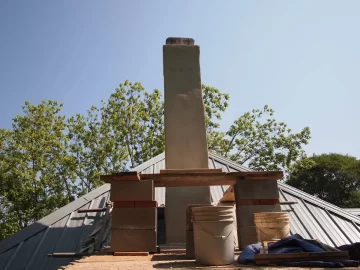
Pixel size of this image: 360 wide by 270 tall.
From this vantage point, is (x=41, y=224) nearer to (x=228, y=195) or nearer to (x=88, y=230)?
(x=88, y=230)

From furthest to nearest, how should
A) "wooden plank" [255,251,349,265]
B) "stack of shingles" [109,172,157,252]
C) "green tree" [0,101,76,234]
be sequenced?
"green tree" [0,101,76,234] → "stack of shingles" [109,172,157,252] → "wooden plank" [255,251,349,265]

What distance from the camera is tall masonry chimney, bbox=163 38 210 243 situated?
7.05m

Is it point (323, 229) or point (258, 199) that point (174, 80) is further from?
point (323, 229)

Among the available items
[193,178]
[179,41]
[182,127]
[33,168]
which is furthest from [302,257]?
[33,168]

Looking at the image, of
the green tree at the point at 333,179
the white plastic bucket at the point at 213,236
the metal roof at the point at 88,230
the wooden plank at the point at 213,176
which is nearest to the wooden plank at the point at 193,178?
the wooden plank at the point at 213,176

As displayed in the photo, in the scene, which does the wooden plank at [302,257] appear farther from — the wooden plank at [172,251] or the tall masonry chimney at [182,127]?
the tall masonry chimney at [182,127]

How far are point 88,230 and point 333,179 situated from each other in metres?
36.1

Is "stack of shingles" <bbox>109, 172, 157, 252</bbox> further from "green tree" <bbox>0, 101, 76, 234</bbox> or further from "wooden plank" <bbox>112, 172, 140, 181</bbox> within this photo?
"green tree" <bbox>0, 101, 76, 234</bbox>

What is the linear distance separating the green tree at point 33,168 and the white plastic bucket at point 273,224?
24.2 meters

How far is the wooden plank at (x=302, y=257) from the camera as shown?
3.37 m

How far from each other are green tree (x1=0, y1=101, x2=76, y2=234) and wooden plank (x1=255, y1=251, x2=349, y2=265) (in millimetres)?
25262

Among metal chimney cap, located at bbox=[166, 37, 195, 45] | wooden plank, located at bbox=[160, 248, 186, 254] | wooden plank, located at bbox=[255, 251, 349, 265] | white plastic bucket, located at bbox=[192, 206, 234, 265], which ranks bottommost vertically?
wooden plank, located at bbox=[160, 248, 186, 254]

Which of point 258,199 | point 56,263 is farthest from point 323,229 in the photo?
point 56,263

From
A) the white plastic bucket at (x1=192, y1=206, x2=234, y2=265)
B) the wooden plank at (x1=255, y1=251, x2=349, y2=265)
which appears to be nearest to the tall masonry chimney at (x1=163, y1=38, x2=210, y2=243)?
the white plastic bucket at (x1=192, y1=206, x2=234, y2=265)
